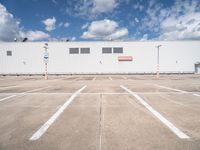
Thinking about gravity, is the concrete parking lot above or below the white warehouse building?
below

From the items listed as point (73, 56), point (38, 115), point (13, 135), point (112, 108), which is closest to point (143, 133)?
point (112, 108)

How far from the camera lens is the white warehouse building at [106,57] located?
38531mm

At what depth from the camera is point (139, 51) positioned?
1526 inches

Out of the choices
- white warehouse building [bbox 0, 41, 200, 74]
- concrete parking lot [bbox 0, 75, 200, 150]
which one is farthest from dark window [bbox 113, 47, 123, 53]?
concrete parking lot [bbox 0, 75, 200, 150]

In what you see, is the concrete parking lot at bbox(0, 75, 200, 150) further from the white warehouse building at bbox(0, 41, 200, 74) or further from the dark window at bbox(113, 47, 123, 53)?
the dark window at bbox(113, 47, 123, 53)

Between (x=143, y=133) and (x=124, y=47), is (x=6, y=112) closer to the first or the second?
(x=143, y=133)

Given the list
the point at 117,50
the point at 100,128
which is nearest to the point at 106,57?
the point at 117,50

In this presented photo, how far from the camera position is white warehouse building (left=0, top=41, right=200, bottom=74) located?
38.5 meters

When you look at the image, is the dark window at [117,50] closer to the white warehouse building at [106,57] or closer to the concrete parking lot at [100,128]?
the white warehouse building at [106,57]

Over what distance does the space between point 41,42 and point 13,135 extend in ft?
130

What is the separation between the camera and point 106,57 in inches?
1523

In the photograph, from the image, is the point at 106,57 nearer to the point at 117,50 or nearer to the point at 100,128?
the point at 117,50

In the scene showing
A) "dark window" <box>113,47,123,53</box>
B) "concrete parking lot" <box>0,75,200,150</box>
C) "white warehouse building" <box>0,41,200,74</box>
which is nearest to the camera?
"concrete parking lot" <box>0,75,200,150</box>

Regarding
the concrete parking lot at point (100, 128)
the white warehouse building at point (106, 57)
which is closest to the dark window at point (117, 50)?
the white warehouse building at point (106, 57)
